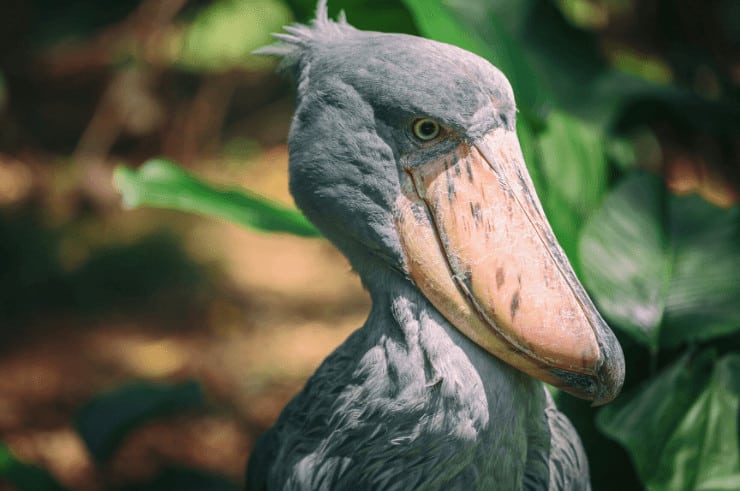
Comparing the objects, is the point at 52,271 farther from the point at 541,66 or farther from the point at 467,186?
the point at 467,186

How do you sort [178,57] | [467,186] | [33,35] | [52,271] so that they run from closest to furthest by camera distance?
[467,186]
[52,271]
[178,57]
[33,35]

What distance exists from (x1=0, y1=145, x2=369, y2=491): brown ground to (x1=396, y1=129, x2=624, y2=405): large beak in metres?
1.66

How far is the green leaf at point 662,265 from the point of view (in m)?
1.50

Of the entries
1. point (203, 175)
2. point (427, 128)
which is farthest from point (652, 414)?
point (203, 175)

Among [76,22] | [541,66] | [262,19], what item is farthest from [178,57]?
[541,66]

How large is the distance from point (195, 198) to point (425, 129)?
61 cm

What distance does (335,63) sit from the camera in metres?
0.98

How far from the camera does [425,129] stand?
0.94m

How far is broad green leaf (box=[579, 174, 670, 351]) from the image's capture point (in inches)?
59.4

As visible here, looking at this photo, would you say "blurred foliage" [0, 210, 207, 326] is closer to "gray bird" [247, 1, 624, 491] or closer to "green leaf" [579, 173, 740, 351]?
"green leaf" [579, 173, 740, 351]

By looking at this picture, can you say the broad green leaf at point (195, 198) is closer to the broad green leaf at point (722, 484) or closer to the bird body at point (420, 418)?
the bird body at point (420, 418)

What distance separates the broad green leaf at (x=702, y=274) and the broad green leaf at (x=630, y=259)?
0.10ft

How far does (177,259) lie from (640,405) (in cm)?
276

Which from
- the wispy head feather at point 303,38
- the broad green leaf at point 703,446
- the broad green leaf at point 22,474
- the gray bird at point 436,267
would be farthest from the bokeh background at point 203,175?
the gray bird at point 436,267
